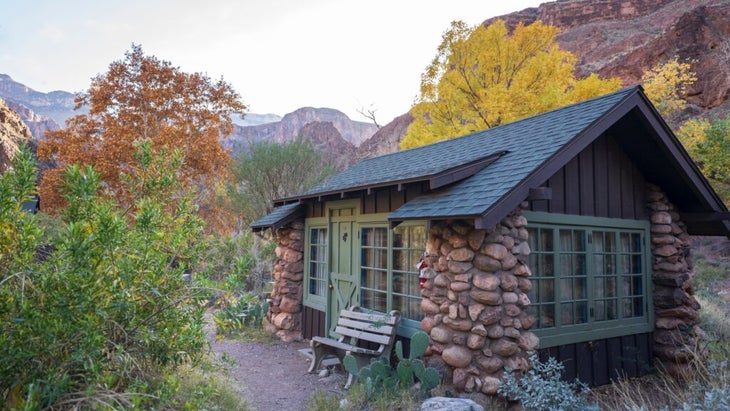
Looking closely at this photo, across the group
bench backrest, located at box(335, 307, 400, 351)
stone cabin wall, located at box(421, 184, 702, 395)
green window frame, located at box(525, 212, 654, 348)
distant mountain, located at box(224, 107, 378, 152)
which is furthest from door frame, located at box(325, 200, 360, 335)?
distant mountain, located at box(224, 107, 378, 152)

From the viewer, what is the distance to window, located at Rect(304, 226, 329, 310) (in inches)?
311

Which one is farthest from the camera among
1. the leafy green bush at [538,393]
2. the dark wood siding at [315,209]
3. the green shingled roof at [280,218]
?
the green shingled roof at [280,218]

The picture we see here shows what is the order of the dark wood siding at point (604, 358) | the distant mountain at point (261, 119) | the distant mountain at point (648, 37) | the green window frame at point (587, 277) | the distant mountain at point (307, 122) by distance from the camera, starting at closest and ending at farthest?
the green window frame at point (587, 277), the dark wood siding at point (604, 358), the distant mountain at point (648, 37), the distant mountain at point (307, 122), the distant mountain at point (261, 119)

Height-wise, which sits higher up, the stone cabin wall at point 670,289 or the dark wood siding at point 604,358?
the stone cabin wall at point 670,289

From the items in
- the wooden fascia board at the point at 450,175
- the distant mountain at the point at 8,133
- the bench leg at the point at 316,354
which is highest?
the distant mountain at the point at 8,133

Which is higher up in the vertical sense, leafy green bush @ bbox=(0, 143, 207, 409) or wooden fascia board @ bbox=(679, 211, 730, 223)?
wooden fascia board @ bbox=(679, 211, 730, 223)

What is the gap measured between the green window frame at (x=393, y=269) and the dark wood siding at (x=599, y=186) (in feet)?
5.27

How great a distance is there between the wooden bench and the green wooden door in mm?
513

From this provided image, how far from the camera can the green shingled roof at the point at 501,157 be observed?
4.67m

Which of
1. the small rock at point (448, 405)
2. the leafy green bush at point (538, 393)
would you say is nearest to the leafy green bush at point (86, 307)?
the small rock at point (448, 405)

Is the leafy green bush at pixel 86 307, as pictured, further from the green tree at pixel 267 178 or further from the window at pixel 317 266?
the green tree at pixel 267 178

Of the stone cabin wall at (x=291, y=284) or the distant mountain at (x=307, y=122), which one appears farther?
the distant mountain at (x=307, y=122)

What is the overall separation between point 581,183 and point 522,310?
6.71ft

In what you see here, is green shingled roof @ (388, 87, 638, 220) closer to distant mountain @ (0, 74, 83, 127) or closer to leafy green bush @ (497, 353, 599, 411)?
leafy green bush @ (497, 353, 599, 411)
